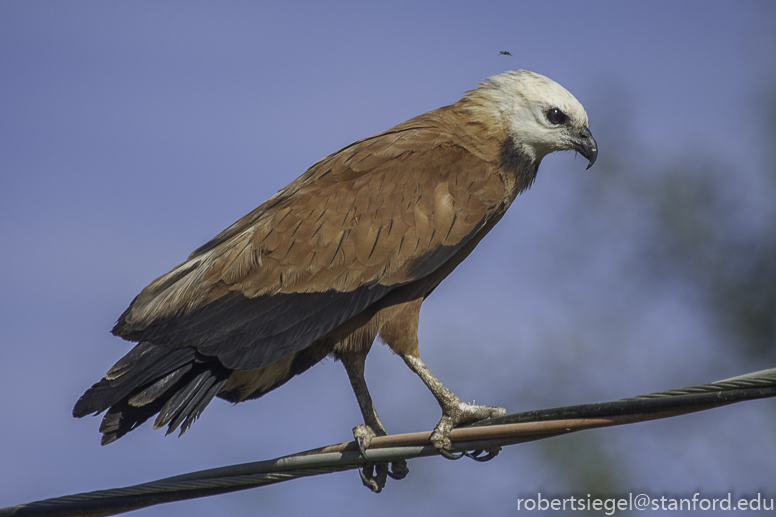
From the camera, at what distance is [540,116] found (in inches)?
192

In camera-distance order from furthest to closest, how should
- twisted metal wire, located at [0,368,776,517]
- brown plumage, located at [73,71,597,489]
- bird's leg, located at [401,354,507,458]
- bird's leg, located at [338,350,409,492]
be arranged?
bird's leg, located at [338,350,409,492] → bird's leg, located at [401,354,507,458] → brown plumage, located at [73,71,597,489] → twisted metal wire, located at [0,368,776,517]

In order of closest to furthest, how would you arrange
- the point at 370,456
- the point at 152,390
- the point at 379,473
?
1. the point at 370,456
2. the point at 152,390
3. the point at 379,473

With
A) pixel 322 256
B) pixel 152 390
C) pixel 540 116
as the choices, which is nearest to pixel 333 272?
pixel 322 256

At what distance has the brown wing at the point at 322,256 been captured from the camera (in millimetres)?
4078

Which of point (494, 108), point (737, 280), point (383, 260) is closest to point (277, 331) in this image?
point (383, 260)

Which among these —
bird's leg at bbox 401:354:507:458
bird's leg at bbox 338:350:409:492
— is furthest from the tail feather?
bird's leg at bbox 401:354:507:458

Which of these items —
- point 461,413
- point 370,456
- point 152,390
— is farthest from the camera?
point 461,413

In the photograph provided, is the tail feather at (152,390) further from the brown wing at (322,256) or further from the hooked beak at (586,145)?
the hooked beak at (586,145)

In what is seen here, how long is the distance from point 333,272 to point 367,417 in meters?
1.18

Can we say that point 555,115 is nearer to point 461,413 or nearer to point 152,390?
Result: point 461,413

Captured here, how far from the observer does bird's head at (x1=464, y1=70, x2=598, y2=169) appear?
191 inches

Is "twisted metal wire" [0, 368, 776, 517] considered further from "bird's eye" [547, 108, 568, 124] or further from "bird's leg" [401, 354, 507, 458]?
"bird's eye" [547, 108, 568, 124]

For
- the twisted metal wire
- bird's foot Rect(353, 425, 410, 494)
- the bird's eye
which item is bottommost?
bird's foot Rect(353, 425, 410, 494)

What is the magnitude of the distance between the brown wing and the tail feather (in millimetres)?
93
